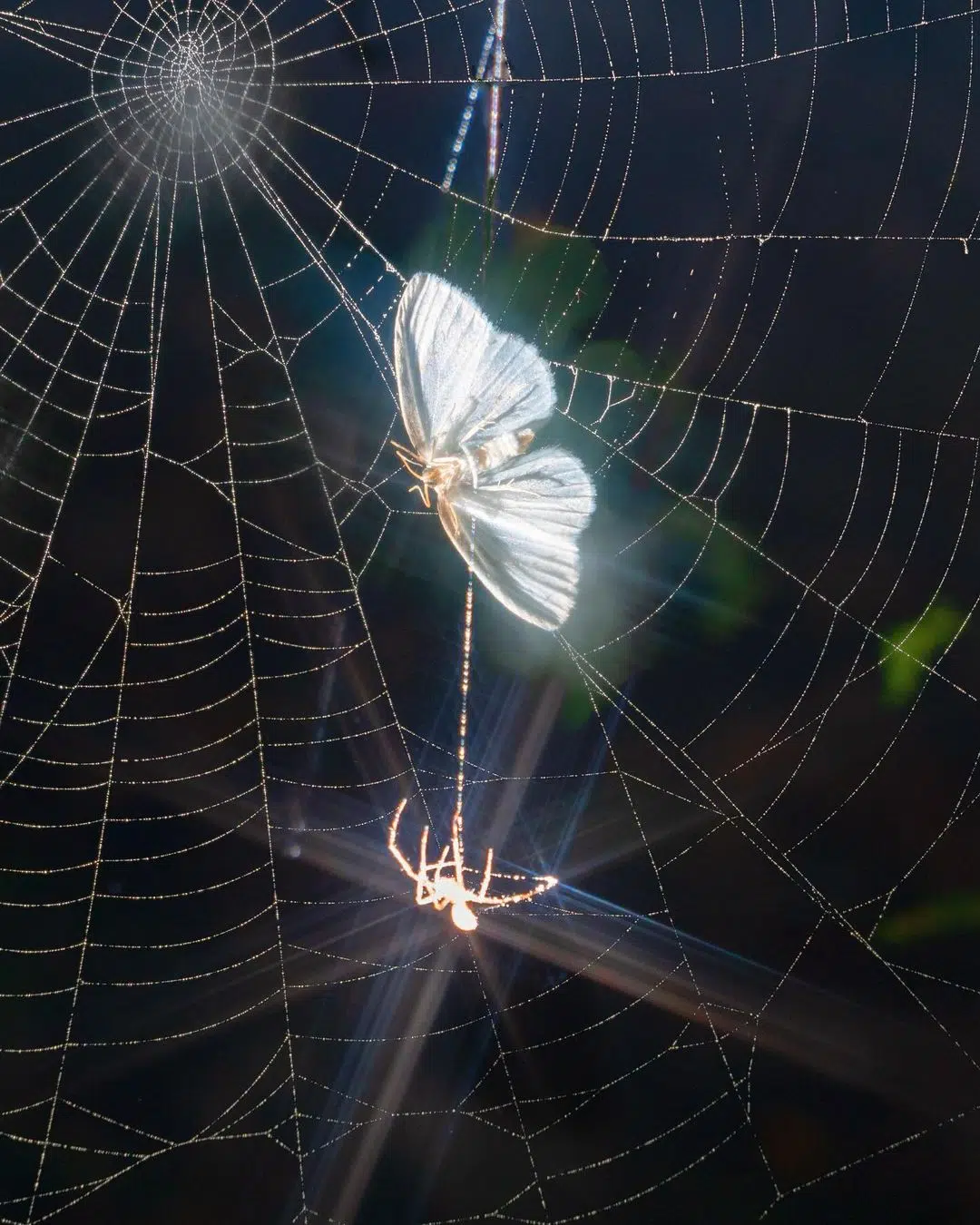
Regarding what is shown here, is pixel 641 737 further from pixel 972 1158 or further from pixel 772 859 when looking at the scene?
pixel 972 1158

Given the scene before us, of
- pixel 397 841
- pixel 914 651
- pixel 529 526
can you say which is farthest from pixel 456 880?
pixel 914 651

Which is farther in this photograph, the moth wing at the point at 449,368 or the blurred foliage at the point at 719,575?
the blurred foliage at the point at 719,575

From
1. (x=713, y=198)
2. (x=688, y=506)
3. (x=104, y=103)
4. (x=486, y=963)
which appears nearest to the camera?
(x=104, y=103)

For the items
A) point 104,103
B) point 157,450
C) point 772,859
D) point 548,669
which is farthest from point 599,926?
point 104,103

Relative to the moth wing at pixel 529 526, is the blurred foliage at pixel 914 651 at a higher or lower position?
lower

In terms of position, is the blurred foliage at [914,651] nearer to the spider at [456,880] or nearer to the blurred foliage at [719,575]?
the blurred foliage at [719,575]

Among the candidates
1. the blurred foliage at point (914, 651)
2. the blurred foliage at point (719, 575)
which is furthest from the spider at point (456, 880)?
the blurred foliage at point (914, 651)

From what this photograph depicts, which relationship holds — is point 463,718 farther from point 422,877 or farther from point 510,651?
point 422,877
